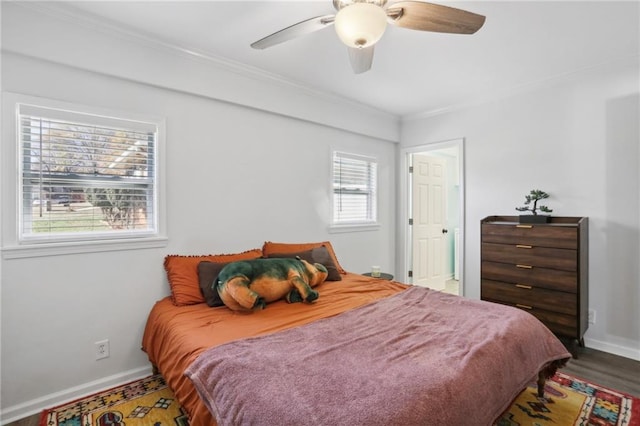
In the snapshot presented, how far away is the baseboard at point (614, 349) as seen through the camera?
2744 millimetres

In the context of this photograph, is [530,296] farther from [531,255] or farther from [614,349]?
[614,349]

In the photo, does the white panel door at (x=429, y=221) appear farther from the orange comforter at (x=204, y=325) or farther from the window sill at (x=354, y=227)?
the orange comforter at (x=204, y=325)

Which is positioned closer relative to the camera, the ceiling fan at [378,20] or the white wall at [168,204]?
the ceiling fan at [378,20]

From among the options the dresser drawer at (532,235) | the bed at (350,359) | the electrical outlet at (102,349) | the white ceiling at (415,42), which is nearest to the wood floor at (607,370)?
the bed at (350,359)

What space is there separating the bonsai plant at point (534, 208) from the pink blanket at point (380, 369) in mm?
1424

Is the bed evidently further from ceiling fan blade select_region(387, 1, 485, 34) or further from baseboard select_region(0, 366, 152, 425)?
ceiling fan blade select_region(387, 1, 485, 34)

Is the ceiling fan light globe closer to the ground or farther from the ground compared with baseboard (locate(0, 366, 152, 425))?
farther from the ground

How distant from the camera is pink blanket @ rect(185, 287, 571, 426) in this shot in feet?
3.72

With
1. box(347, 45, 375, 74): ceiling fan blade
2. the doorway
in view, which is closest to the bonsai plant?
the doorway

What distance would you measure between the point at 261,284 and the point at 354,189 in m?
2.19

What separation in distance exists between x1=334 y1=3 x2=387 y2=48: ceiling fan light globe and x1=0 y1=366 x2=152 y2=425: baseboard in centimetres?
267

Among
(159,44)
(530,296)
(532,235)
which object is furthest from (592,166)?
(159,44)

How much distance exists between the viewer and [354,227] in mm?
4035

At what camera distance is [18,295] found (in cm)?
200
